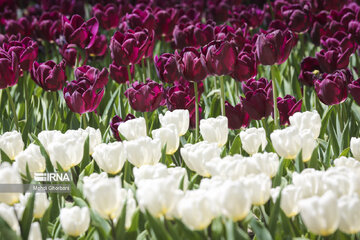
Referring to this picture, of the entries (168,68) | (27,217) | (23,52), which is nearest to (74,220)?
(27,217)

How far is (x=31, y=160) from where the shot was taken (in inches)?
77.2

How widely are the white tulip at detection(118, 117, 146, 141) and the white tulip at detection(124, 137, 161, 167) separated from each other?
10.7 inches

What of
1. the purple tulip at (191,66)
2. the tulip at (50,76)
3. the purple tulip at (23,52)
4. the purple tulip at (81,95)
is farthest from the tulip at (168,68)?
the purple tulip at (23,52)

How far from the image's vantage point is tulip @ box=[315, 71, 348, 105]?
2451mm

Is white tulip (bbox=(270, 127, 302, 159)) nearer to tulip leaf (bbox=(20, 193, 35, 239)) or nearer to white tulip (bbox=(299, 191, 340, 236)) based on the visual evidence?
white tulip (bbox=(299, 191, 340, 236))

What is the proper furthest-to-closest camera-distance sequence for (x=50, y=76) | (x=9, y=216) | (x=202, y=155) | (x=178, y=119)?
1. (x=50, y=76)
2. (x=178, y=119)
3. (x=202, y=155)
4. (x=9, y=216)

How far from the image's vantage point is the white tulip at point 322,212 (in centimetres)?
136

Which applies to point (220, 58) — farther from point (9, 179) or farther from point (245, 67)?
point (9, 179)

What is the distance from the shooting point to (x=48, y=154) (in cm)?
219

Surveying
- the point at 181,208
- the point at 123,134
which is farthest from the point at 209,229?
the point at 123,134

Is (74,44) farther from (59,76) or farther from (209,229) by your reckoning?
(209,229)

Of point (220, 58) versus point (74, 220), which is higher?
point (220, 58)

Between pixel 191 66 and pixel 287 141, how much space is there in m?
0.76

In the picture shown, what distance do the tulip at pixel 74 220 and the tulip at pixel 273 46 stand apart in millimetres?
1177
